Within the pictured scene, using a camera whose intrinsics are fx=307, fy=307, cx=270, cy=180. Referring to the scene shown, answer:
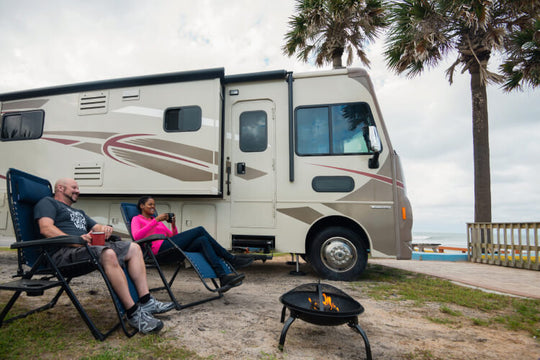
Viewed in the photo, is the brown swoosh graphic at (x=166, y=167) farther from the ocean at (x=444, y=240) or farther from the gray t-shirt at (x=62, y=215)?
the ocean at (x=444, y=240)

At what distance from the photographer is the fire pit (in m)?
1.85

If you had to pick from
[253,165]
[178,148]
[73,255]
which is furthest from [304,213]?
[73,255]

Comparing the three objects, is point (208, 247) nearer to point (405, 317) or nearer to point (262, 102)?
point (405, 317)

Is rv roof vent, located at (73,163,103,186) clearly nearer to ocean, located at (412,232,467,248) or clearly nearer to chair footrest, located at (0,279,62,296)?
chair footrest, located at (0,279,62,296)

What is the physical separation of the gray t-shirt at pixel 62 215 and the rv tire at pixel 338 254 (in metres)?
2.74

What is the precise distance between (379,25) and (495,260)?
696cm

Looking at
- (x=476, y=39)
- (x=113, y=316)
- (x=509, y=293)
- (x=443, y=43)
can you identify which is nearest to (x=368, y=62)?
(x=443, y=43)

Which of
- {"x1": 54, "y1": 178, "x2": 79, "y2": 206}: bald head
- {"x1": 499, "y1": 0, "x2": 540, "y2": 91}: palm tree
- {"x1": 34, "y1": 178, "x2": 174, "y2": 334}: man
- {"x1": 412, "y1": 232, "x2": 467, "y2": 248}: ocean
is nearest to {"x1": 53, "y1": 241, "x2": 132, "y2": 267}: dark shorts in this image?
{"x1": 34, "y1": 178, "x2": 174, "y2": 334}: man

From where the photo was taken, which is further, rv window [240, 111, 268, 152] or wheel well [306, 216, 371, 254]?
rv window [240, 111, 268, 152]

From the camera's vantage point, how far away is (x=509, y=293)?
12.1 ft

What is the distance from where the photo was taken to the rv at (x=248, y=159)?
4113 mm

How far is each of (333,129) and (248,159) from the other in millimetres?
1272

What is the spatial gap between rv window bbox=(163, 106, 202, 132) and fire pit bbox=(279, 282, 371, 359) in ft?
9.77

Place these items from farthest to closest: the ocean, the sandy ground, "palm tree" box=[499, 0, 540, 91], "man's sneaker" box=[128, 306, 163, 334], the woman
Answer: the ocean < "palm tree" box=[499, 0, 540, 91] < the woman < "man's sneaker" box=[128, 306, 163, 334] < the sandy ground
